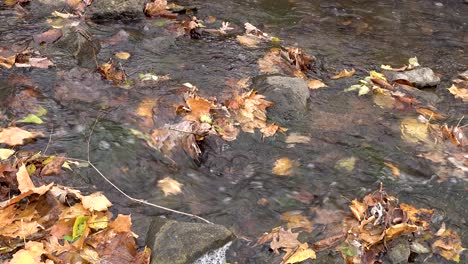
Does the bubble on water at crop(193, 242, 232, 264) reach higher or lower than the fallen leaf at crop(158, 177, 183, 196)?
higher

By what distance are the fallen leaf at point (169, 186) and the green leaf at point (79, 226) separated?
2.37 feet

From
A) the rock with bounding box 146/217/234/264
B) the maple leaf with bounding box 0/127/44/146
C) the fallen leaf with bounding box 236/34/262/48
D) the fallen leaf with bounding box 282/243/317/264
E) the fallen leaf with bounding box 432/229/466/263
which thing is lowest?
the fallen leaf with bounding box 236/34/262/48

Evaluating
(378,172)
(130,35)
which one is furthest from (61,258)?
(130,35)

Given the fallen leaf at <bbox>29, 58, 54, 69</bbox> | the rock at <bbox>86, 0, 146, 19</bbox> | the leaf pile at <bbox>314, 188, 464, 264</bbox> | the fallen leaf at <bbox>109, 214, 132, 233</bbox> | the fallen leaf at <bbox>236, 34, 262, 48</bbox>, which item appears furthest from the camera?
the rock at <bbox>86, 0, 146, 19</bbox>

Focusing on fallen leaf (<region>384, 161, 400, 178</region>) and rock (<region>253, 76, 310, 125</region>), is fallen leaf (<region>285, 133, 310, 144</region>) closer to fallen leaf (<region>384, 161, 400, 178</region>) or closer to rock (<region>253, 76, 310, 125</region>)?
rock (<region>253, 76, 310, 125</region>)

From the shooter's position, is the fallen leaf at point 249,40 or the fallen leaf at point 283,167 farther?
the fallen leaf at point 249,40

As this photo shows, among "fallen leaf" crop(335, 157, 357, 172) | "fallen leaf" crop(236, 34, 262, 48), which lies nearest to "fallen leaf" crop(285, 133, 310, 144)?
"fallen leaf" crop(335, 157, 357, 172)

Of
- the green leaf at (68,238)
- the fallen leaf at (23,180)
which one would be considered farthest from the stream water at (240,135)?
the green leaf at (68,238)

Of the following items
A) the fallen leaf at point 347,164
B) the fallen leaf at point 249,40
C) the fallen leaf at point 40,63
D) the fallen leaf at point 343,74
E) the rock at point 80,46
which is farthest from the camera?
the fallen leaf at point 249,40

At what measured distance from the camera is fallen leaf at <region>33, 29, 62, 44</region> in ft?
18.9

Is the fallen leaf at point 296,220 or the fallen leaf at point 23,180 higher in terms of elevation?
the fallen leaf at point 23,180

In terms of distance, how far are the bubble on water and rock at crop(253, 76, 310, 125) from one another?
1.98 meters

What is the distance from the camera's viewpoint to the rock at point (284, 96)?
16.0 ft

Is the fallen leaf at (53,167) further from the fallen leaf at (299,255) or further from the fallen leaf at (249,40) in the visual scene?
the fallen leaf at (249,40)
